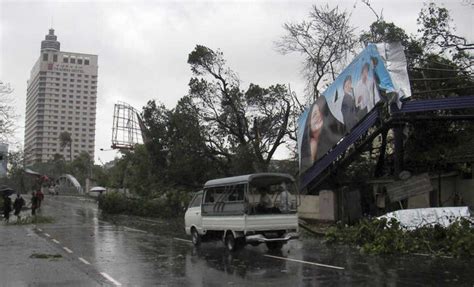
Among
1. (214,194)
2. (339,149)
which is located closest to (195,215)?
(214,194)

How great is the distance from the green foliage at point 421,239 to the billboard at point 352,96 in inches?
302

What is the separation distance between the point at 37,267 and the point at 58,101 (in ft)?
370

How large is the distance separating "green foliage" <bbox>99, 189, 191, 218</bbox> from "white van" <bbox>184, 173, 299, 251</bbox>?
17840 millimetres

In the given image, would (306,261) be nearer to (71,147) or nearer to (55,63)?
(55,63)

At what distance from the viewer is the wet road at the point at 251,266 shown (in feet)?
34.9

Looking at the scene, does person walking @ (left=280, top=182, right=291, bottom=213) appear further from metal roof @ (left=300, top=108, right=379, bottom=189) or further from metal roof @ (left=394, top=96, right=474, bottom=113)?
metal roof @ (left=300, top=108, right=379, bottom=189)

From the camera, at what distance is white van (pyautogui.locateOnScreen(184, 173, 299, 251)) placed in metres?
15.9

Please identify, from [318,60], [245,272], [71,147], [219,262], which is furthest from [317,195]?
[71,147]

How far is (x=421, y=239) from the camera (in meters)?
15.4

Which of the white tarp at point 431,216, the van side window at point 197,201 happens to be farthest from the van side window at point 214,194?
the white tarp at point 431,216

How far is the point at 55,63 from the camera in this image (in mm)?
109750

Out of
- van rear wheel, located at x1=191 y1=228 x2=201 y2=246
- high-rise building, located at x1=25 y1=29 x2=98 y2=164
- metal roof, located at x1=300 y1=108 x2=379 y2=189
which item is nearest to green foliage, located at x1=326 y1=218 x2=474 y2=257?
van rear wheel, located at x1=191 y1=228 x2=201 y2=246

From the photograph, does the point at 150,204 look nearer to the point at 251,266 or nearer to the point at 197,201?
the point at 197,201

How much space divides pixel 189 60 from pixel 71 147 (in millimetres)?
115226
